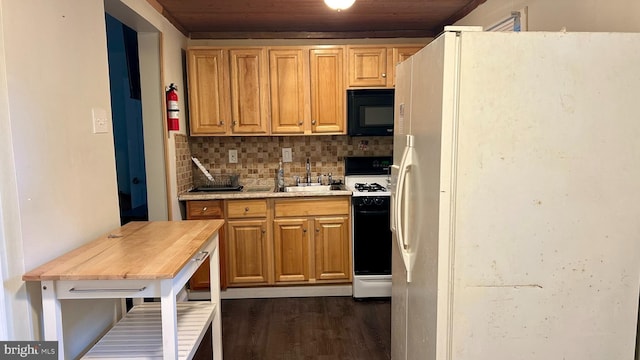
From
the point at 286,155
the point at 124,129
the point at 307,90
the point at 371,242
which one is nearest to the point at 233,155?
the point at 286,155

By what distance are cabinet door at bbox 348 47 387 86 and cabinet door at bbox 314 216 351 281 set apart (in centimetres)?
124

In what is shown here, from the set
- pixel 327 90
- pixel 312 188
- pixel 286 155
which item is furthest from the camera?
pixel 286 155


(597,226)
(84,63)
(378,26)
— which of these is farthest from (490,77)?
(378,26)

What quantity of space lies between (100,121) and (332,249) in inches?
79.4

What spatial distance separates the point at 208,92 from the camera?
10.6 ft

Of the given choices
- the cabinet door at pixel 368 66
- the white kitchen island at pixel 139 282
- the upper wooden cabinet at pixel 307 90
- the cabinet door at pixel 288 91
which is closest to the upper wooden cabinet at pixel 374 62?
the cabinet door at pixel 368 66

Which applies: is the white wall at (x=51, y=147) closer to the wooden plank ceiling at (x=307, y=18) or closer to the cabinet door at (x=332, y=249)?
the wooden plank ceiling at (x=307, y=18)

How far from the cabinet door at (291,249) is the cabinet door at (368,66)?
1353 mm

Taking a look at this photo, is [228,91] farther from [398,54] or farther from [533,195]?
[533,195]

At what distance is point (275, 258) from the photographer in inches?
124

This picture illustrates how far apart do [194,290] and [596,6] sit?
327 centimetres

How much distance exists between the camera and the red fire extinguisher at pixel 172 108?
9.37 ft

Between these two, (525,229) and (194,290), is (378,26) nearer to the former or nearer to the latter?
(525,229)

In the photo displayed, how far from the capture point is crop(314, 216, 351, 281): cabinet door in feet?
10.3
